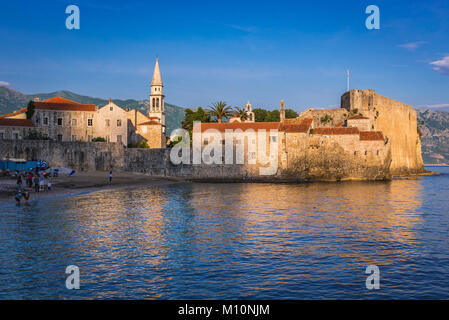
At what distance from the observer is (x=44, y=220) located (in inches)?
963

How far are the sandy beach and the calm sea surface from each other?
6.45 m

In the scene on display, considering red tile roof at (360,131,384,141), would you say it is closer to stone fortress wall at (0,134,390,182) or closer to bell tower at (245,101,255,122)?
stone fortress wall at (0,134,390,182)

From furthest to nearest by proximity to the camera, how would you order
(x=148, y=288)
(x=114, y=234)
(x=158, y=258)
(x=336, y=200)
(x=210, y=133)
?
(x=210, y=133) → (x=336, y=200) → (x=114, y=234) → (x=158, y=258) → (x=148, y=288)

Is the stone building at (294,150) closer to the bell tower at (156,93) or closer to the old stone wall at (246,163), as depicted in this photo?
the old stone wall at (246,163)

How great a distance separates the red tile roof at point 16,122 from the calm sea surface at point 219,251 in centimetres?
4102

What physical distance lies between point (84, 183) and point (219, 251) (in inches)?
1370

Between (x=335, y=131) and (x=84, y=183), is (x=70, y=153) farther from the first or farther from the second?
(x=335, y=131)

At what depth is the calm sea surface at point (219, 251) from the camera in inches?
519

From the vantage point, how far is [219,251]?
18312 millimetres

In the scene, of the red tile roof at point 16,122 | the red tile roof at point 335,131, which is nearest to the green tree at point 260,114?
the red tile roof at point 335,131

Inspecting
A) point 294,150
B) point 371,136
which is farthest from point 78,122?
point 371,136
